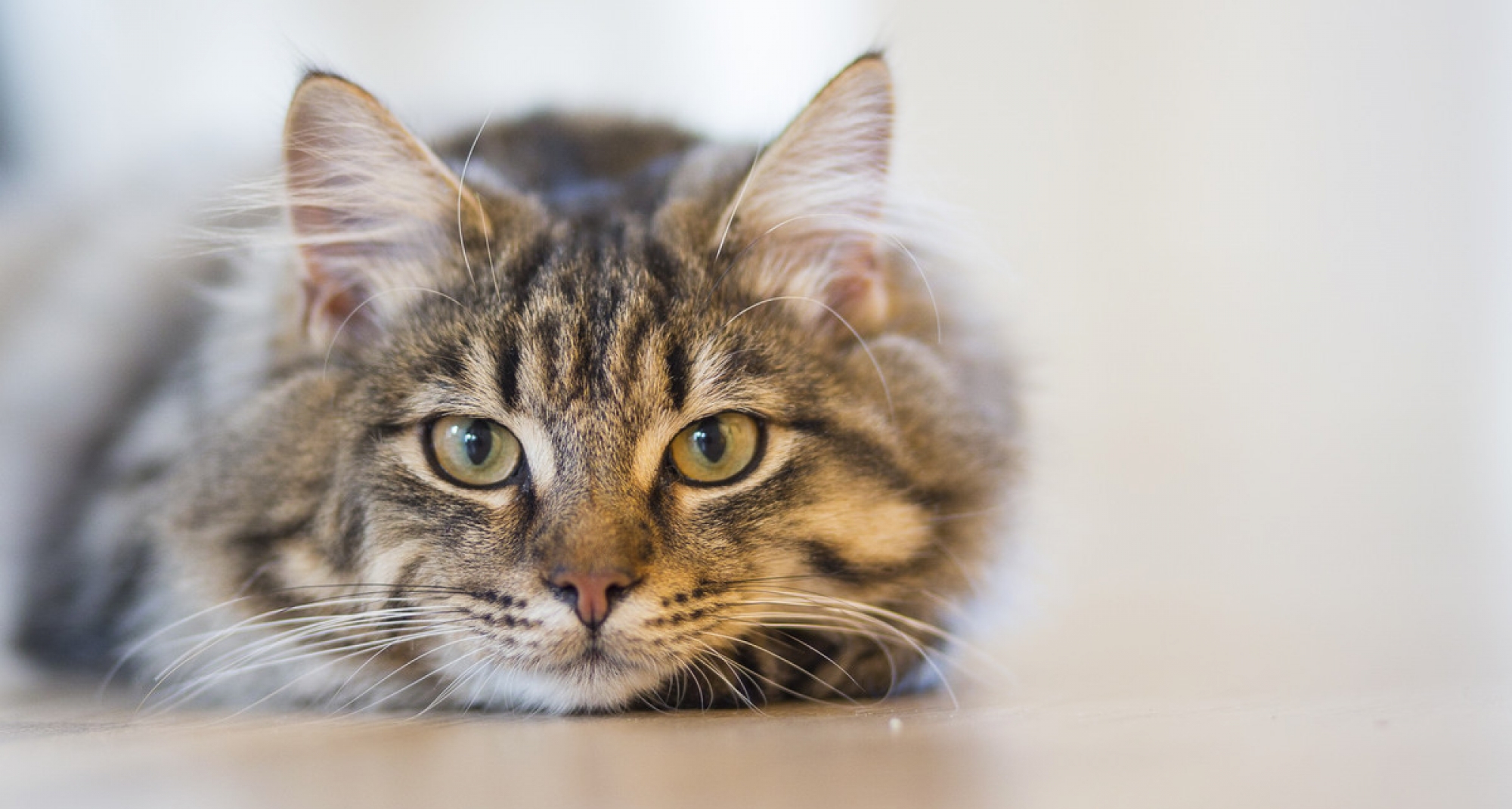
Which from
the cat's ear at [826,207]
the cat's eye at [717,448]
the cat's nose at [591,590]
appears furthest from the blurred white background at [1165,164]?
the cat's nose at [591,590]

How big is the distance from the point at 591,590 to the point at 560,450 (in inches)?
6.1

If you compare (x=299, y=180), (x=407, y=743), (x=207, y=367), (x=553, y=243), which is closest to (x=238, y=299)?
(x=207, y=367)

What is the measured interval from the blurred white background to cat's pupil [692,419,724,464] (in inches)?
50.6

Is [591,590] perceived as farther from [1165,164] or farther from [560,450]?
[1165,164]

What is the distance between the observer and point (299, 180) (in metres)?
1.28

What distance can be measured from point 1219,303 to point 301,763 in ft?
8.29

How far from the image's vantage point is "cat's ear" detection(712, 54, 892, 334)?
125 cm

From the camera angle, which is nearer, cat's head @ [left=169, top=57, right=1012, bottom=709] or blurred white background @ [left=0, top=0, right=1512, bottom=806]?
cat's head @ [left=169, top=57, right=1012, bottom=709]

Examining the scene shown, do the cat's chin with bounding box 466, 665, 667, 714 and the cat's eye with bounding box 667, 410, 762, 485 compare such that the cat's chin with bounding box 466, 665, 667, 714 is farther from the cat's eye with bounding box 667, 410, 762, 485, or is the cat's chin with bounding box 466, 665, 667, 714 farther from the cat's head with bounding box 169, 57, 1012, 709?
the cat's eye with bounding box 667, 410, 762, 485

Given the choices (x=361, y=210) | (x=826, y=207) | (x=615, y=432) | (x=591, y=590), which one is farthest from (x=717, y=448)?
(x=361, y=210)

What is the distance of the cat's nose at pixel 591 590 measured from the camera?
3.41ft

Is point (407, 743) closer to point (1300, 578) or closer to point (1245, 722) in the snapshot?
point (1245, 722)

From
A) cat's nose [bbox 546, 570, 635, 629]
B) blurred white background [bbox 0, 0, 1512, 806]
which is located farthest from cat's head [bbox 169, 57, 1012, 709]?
blurred white background [bbox 0, 0, 1512, 806]

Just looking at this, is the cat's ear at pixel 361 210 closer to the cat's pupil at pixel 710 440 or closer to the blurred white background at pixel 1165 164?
the cat's pupil at pixel 710 440
